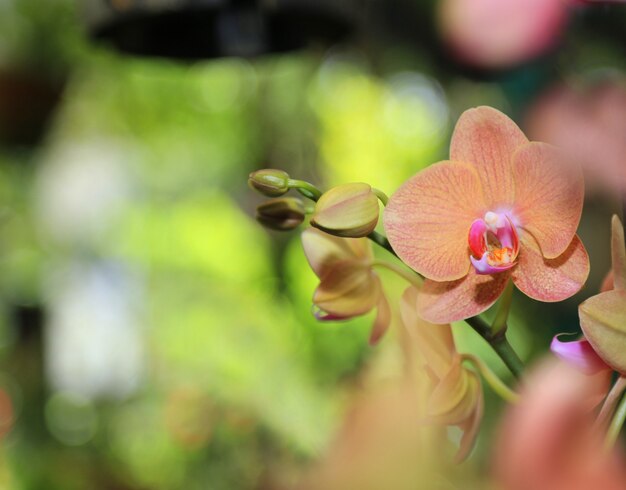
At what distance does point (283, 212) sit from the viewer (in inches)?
→ 8.3

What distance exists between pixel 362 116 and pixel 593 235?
3.80 feet

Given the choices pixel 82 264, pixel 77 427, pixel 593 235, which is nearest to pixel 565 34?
pixel 593 235

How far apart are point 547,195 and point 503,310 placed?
1.1 inches

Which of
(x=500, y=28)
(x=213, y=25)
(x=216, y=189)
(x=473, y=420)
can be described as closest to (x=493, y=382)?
(x=473, y=420)

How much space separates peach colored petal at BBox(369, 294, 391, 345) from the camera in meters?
0.22

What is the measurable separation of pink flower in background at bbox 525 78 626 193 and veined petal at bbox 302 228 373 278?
6 cm

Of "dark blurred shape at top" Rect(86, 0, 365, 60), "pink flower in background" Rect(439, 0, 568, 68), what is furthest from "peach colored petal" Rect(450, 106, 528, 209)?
"pink flower in background" Rect(439, 0, 568, 68)

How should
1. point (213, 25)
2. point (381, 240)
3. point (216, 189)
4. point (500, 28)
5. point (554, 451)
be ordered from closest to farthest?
point (554, 451) → point (381, 240) → point (213, 25) → point (500, 28) → point (216, 189)

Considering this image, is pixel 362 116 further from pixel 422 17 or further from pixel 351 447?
pixel 351 447

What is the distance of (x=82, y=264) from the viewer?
2.09 m

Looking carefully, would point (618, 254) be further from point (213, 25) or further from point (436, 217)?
point (213, 25)

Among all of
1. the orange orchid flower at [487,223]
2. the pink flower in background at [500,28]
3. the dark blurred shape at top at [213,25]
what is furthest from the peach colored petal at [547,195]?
the pink flower in background at [500,28]

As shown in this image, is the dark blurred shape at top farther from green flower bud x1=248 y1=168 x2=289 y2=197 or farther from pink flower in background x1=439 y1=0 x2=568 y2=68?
green flower bud x1=248 y1=168 x2=289 y2=197

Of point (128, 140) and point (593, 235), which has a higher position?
point (593, 235)
